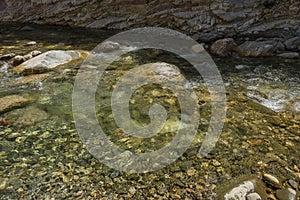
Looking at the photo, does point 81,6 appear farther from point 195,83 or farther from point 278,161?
point 278,161

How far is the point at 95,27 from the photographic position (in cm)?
1189

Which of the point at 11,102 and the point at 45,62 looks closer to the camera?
the point at 11,102

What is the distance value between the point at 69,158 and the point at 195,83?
134 inches

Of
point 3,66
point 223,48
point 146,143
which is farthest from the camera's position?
point 223,48

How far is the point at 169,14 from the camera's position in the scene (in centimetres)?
1120

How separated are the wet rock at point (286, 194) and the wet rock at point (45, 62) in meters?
5.64

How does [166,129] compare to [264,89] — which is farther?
[264,89]

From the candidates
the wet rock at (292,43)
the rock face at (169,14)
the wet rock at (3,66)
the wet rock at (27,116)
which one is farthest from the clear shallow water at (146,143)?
the rock face at (169,14)

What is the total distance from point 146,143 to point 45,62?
404 cm

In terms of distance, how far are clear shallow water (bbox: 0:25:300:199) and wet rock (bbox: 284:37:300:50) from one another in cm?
208

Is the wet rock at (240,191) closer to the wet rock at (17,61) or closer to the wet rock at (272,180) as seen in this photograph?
the wet rock at (272,180)

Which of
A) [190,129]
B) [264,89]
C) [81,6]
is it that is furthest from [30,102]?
[81,6]

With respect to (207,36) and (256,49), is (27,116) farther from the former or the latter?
(207,36)

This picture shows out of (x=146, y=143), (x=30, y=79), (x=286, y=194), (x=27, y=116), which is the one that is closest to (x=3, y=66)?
(x=30, y=79)
